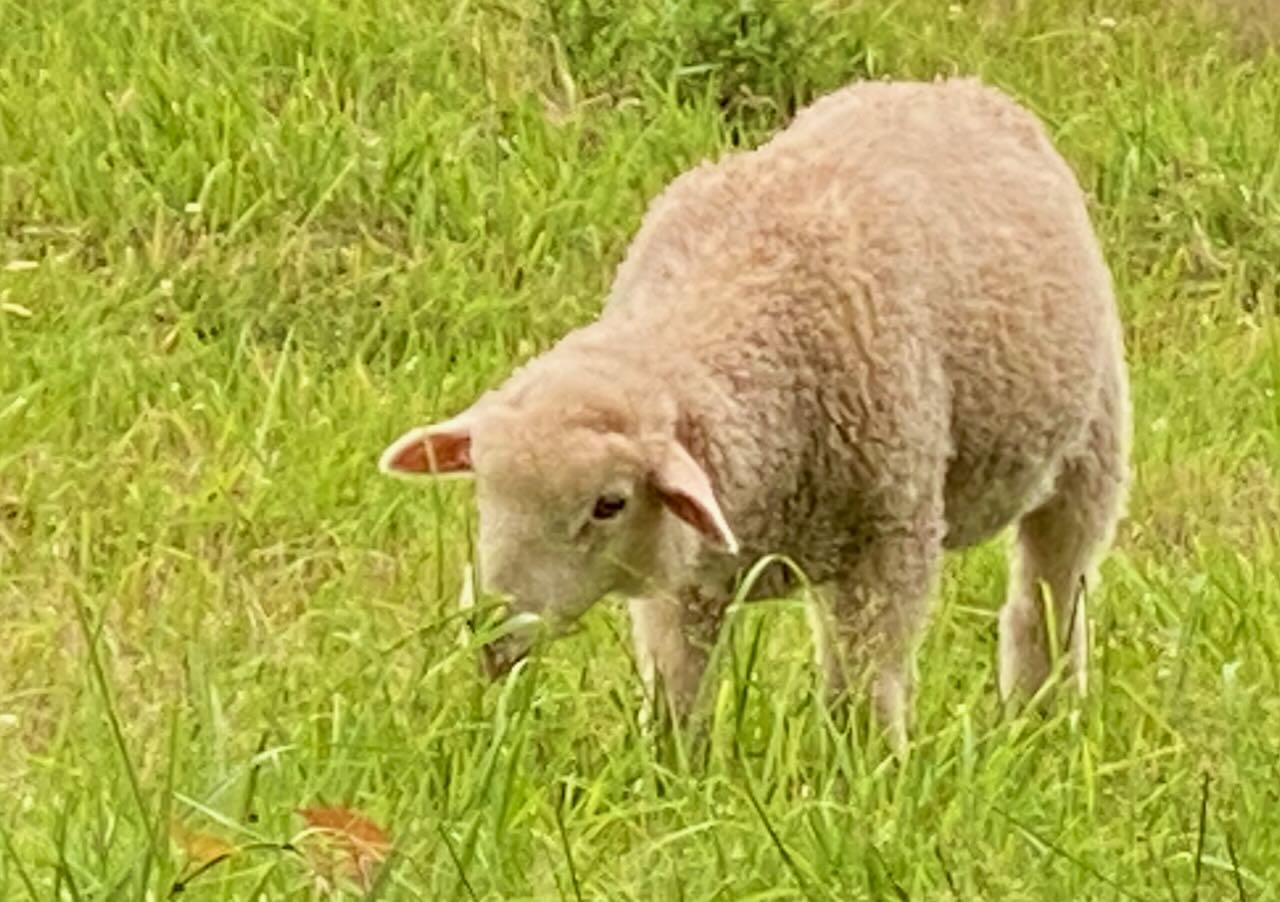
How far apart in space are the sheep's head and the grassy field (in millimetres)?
123

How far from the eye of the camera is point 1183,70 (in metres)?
7.92

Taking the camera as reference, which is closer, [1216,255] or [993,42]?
[1216,255]

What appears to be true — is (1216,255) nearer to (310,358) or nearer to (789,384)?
(310,358)

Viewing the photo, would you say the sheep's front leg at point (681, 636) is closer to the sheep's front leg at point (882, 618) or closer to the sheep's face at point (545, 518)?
the sheep's front leg at point (882, 618)

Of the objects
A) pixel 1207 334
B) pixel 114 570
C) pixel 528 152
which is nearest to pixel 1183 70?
pixel 1207 334

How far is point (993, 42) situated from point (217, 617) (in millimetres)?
3651

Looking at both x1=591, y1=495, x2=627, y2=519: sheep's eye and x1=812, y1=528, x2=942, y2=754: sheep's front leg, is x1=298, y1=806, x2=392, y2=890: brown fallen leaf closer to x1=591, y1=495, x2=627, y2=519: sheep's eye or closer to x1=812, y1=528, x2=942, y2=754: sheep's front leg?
x1=591, y1=495, x2=627, y2=519: sheep's eye

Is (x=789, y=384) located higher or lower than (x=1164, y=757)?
higher

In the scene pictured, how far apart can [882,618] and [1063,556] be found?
70 centimetres

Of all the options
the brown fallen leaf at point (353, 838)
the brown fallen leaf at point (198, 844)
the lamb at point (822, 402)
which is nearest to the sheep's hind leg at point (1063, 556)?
the lamb at point (822, 402)

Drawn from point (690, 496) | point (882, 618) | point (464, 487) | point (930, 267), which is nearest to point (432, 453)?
point (690, 496)

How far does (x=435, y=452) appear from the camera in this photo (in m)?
4.09

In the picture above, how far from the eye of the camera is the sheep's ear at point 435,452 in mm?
4066

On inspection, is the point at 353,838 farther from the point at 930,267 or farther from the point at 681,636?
the point at 930,267
